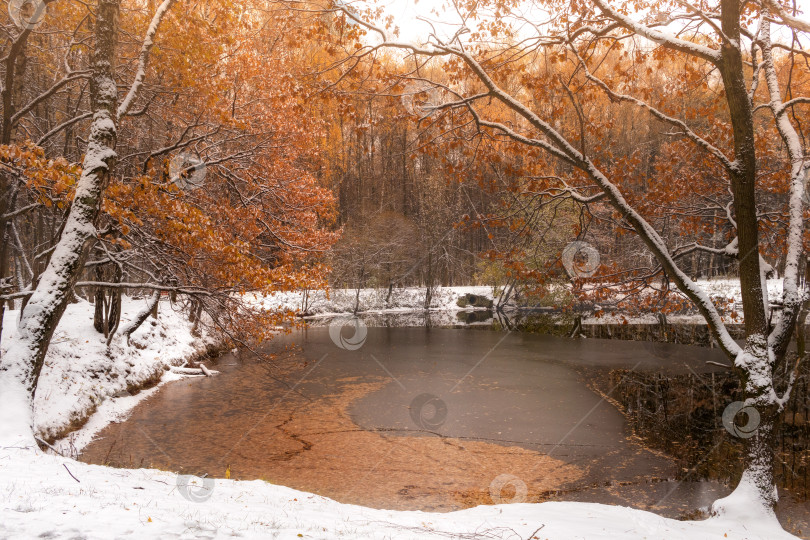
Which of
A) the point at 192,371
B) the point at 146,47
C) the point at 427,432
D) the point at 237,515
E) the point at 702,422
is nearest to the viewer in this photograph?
the point at 237,515

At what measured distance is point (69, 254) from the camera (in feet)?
27.0

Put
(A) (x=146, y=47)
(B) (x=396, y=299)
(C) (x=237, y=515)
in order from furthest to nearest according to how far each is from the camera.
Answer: (B) (x=396, y=299) < (A) (x=146, y=47) < (C) (x=237, y=515)

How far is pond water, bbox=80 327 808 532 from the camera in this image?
8.91m

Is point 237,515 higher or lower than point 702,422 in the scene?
higher

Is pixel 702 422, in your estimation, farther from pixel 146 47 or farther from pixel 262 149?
pixel 146 47

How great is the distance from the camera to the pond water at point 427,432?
8.91m

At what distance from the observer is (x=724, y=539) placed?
6102mm

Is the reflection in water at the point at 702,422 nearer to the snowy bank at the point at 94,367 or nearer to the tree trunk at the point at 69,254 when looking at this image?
the tree trunk at the point at 69,254

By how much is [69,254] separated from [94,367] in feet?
22.9

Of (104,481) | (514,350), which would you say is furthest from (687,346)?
(104,481)

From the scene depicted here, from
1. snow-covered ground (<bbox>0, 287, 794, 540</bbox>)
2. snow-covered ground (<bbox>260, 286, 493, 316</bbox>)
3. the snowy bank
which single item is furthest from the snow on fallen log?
snow-covered ground (<bbox>260, 286, 493, 316</bbox>)

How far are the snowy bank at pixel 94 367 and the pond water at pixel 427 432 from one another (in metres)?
0.74

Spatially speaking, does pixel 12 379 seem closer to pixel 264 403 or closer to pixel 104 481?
pixel 104 481

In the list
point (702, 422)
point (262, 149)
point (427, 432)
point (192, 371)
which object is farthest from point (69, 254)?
point (702, 422)
